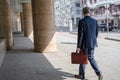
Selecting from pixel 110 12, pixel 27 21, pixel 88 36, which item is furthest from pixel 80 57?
pixel 110 12

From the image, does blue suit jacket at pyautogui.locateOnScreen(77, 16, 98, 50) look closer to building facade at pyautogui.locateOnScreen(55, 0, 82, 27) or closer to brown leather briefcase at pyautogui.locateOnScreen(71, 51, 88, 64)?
brown leather briefcase at pyautogui.locateOnScreen(71, 51, 88, 64)

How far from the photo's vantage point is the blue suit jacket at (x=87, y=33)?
9086 mm

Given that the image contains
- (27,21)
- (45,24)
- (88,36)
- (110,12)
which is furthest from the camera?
(110,12)

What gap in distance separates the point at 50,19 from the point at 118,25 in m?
52.0

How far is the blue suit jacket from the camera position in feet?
29.8

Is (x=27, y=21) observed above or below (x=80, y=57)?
above

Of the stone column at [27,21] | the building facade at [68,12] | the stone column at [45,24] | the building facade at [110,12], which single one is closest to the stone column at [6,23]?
the stone column at [45,24]

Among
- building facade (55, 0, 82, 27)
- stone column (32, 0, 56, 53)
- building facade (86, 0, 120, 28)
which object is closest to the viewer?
stone column (32, 0, 56, 53)

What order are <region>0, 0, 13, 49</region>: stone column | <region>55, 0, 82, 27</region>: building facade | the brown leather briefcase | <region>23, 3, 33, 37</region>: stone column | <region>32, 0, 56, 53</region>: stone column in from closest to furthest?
the brown leather briefcase → <region>32, 0, 56, 53</region>: stone column → <region>0, 0, 13, 49</region>: stone column → <region>23, 3, 33, 37</region>: stone column → <region>55, 0, 82, 27</region>: building facade

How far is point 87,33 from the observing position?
29.8 ft

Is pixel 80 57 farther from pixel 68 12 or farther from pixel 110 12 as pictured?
Answer: pixel 68 12

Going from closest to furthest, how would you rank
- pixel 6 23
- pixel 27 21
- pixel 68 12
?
1. pixel 6 23
2. pixel 27 21
3. pixel 68 12

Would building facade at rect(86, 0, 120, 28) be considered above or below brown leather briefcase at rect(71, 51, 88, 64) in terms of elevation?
above

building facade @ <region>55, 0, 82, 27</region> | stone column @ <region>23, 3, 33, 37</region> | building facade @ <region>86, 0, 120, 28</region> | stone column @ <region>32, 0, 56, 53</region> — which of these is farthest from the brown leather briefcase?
building facade @ <region>55, 0, 82, 27</region>
